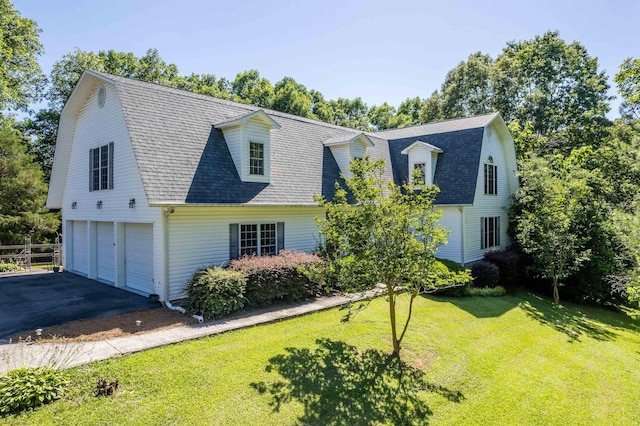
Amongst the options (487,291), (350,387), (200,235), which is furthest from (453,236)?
(350,387)

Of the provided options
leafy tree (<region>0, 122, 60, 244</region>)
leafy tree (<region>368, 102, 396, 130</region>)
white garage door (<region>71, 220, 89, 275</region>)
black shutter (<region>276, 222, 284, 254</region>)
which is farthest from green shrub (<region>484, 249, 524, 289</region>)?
leafy tree (<region>368, 102, 396, 130</region>)

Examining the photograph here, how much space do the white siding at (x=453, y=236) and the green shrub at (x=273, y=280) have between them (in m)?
7.96

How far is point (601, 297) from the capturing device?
53.6 ft

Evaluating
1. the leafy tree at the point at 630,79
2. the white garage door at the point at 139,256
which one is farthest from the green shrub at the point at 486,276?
the white garage door at the point at 139,256

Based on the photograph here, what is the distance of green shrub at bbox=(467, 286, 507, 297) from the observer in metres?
14.0

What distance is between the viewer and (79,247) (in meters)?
16.4

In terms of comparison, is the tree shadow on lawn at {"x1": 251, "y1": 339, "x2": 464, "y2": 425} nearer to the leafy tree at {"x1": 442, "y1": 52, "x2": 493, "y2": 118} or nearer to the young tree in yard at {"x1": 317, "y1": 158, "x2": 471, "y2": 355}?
the young tree in yard at {"x1": 317, "y1": 158, "x2": 471, "y2": 355}

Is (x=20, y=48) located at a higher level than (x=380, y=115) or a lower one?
lower

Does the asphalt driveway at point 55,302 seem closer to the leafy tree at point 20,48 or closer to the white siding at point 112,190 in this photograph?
the white siding at point 112,190

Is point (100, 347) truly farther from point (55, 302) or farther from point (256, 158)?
point (256, 158)

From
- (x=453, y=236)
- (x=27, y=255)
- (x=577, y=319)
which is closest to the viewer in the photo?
(x=577, y=319)

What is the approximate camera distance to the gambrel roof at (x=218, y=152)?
1146 centimetres

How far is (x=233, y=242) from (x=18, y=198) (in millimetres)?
17984

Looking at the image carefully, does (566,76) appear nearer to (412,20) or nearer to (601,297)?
(601,297)
